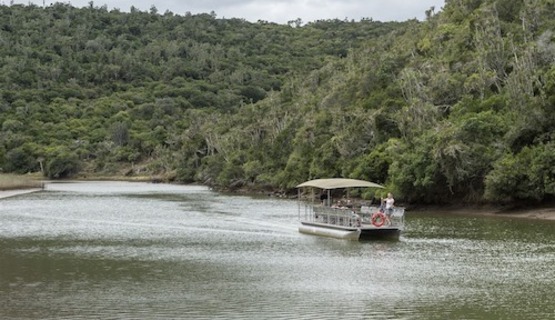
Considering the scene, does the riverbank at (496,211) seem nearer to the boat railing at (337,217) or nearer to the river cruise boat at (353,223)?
the river cruise boat at (353,223)

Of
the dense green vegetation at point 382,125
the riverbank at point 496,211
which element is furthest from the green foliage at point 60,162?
the riverbank at point 496,211

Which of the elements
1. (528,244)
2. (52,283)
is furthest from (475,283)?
(52,283)

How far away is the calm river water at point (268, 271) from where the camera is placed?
24.2 metres

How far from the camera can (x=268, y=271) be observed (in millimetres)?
32312

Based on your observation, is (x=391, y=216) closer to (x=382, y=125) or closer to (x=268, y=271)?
(x=268, y=271)

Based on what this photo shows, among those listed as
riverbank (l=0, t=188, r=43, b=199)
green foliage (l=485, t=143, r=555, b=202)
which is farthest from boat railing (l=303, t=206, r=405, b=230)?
riverbank (l=0, t=188, r=43, b=199)

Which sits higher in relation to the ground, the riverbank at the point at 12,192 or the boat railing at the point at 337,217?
the boat railing at the point at 337,217

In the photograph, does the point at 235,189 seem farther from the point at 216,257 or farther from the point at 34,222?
the point at 216,257

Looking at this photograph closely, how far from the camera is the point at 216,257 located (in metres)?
37.2

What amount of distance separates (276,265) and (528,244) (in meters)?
15.0

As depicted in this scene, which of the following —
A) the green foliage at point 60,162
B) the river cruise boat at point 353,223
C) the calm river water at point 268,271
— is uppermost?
the green foliage at point 60,162

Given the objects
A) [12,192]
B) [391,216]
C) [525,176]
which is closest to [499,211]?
[525,176]

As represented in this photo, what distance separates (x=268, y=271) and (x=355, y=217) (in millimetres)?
13580

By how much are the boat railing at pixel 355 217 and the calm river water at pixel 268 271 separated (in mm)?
1269
